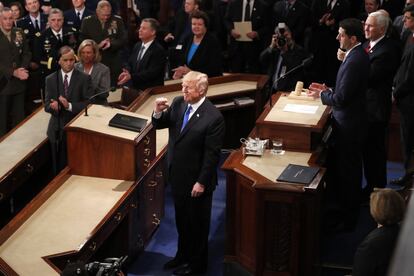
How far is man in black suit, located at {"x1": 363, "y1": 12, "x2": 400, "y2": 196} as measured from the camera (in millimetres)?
5055

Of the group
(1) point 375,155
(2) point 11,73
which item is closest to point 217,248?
(1) point 375,155

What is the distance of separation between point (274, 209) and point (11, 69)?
155 inches

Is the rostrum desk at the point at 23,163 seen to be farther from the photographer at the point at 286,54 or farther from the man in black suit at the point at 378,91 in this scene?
the man in black suit at the point at 378,91

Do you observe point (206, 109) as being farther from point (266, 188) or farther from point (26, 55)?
point (26, 55)

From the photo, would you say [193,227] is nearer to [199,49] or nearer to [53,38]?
[199,49]

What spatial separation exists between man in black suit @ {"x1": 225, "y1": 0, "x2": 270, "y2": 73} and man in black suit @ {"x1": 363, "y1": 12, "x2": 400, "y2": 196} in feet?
9.36

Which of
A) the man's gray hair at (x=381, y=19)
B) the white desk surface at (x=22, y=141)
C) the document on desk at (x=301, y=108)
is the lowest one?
the white desk surface at (x=22, y=141)

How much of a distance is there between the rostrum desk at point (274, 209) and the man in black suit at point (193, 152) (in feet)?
0.56

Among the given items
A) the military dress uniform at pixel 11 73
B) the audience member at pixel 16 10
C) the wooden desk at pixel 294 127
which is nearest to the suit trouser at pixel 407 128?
the wooden desk at pixel 294 127

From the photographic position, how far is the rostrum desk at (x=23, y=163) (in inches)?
195

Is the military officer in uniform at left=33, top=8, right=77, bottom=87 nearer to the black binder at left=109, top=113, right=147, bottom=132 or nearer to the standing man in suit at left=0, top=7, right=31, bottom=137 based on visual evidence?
the standing man in suit at left=0, top=7, right=31, bottom=137

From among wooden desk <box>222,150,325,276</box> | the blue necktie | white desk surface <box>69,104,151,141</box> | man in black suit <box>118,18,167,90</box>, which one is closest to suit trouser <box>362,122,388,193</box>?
wooden desk <box>222,150,325,276</box>

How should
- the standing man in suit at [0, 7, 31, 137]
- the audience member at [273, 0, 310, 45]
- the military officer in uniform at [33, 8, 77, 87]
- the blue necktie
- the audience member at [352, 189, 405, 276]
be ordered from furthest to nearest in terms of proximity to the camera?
1. the audience member at [273, 0, 310, 45]
2. the military officer in uniform at [33, 8, 77, 87]
3. the standing man in suit at [0, 7, 31, 137]
4. the blue necktie
5. the audience member at [352, 189, 405, 276]

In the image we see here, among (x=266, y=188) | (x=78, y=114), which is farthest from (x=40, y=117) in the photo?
(x=266, y=188)
